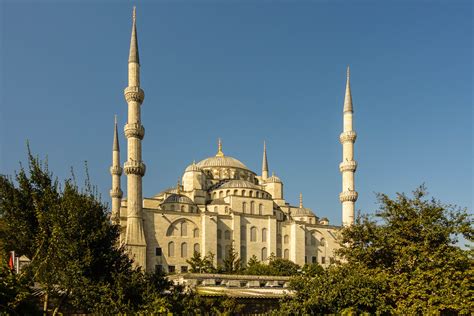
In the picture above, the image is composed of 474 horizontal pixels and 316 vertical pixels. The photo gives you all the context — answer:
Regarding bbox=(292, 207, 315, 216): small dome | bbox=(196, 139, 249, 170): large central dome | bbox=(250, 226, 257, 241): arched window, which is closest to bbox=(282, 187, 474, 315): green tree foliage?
bbox=(250, 226, 257, 241): arched window

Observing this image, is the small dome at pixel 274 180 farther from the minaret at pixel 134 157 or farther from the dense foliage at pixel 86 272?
the dense foliage at pixel 86 272

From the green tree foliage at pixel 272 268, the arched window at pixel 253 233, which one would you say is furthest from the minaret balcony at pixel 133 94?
the arched window at pixel 253 233

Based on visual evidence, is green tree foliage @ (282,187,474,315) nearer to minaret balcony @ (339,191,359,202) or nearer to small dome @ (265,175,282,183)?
minaret balcony @ (339,191,359,202)

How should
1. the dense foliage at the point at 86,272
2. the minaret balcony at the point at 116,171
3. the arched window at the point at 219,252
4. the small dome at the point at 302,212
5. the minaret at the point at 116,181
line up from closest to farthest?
the dense foliage at the point at 86,272
the minaret at the point at 116,181
the minaret balcony at the point at 116,171
the arched window at the point at 219,252
the small dome at the point at 302,212

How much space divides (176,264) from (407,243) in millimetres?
26338

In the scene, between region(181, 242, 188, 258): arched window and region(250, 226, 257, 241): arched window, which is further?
region(250, 226, 257, 241): arched window

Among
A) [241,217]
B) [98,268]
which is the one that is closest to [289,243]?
[241,217]

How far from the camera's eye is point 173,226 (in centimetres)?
3978

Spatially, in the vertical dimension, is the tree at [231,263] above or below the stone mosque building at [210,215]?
below

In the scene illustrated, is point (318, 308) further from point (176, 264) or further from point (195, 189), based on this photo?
point (195, 189)

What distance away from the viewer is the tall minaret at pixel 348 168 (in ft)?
121

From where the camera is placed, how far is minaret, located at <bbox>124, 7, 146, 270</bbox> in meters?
31.6

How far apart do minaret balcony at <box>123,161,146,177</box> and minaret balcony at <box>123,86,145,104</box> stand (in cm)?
397

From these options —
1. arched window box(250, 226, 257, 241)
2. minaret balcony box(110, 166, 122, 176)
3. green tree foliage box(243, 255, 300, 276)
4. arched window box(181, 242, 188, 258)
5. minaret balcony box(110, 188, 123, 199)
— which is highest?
minaret balcony box(110, 166, 122, 176)
